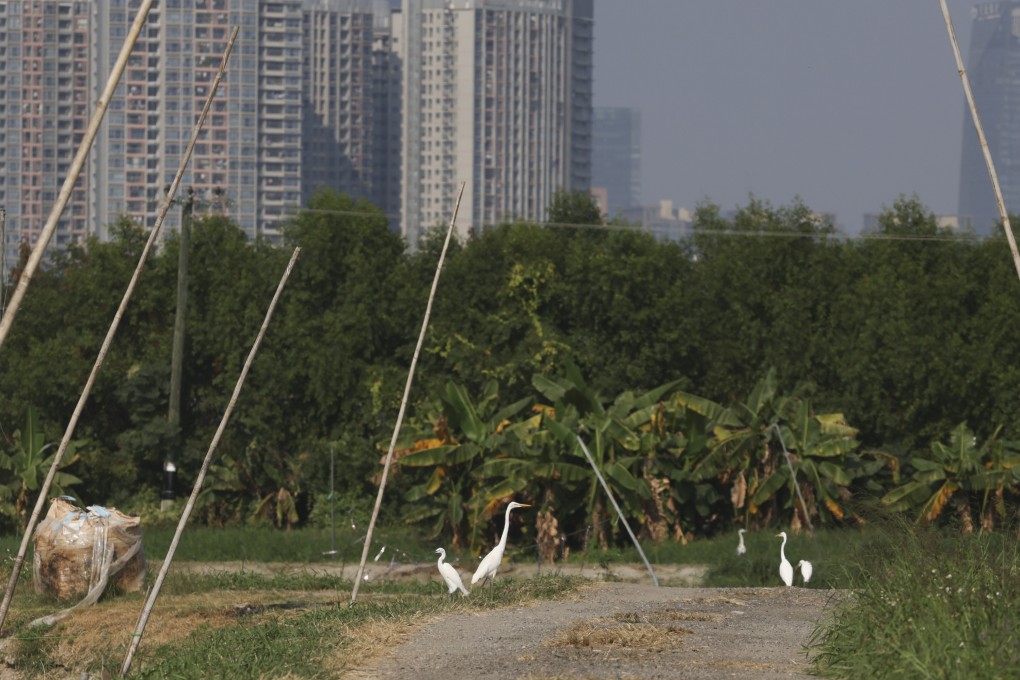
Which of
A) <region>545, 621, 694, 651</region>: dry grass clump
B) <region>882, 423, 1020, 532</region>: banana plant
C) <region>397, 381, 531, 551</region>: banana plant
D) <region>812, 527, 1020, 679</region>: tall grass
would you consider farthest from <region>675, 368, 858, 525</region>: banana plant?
<region>812, 527, 1020, 679</region>: tall grass

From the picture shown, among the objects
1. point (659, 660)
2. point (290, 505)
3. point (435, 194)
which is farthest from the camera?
point (435, 194)

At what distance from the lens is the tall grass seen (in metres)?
6.94

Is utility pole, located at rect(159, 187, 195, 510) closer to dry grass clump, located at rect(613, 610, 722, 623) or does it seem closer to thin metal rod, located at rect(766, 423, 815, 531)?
thin metal rod, located at rect(766, 423, 815, 531)

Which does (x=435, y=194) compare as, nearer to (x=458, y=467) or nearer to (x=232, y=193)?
(x=232, y=193)

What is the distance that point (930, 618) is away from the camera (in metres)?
7.39

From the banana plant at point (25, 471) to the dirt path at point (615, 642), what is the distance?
12700 millimetres

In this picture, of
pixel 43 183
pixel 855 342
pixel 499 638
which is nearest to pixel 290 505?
pixel 855 342

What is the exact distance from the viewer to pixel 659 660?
875cm

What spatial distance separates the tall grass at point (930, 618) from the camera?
22.8ft

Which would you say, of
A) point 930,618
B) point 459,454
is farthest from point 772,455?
point 930,618

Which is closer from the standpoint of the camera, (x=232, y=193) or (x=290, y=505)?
(x=290, y=505)

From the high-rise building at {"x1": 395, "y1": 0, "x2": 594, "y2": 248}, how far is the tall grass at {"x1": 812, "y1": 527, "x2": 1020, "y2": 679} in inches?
4685

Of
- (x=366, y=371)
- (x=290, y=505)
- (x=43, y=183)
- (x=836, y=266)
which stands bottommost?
(x=290, y=505)

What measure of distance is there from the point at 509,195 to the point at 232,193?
117ft
